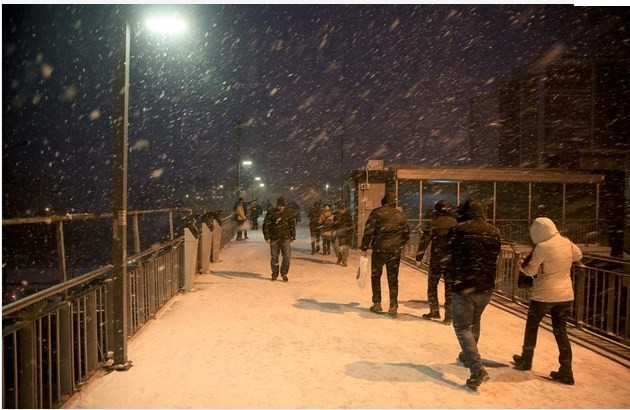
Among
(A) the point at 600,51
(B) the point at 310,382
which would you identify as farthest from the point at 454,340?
(A) the point at 600,51

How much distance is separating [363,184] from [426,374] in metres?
11.1

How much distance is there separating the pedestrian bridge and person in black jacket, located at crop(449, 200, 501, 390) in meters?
0.37

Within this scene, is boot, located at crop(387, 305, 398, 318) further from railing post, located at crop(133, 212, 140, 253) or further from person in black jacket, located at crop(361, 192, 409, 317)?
railing post, located at crop(133, 212, 140, 253)

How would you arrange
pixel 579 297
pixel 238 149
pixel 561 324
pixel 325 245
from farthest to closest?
pixel 238 149 → pixel 325 245 → pixel 579 297 → pixel 561 324

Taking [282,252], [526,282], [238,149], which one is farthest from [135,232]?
[238,149]

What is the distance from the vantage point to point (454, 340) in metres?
5.57

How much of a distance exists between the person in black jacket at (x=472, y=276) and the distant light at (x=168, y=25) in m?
4.13

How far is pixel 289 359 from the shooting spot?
4805 mm

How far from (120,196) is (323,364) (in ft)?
9.70

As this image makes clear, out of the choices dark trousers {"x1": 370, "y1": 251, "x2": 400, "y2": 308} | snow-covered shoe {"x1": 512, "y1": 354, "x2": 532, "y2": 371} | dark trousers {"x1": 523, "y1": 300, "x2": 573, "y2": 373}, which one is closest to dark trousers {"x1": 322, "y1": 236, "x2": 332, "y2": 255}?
dark trousers {"x1": 370, "y1": 251, "x2": 400, "y2": 308}

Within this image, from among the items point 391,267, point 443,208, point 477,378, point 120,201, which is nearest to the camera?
point 477,378

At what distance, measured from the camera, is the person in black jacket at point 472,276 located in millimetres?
4078

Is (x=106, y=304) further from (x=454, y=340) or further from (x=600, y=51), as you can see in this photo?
(x=600, y=51)

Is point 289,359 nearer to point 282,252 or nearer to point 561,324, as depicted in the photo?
point 561,324
